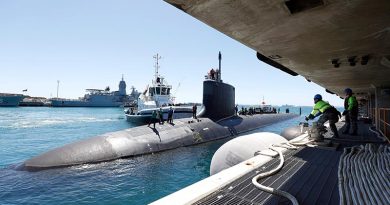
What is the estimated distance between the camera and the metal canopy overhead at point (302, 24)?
12.8 feet

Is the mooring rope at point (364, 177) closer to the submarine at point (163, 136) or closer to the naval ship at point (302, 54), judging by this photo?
the naval ship at point (302, 54)

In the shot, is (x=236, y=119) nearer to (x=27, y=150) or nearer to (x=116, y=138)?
(x=116, y=138)

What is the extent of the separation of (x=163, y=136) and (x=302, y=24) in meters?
17.2

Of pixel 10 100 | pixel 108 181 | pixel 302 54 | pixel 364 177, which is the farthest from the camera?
pixel 10 100

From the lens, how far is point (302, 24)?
15.6 feet

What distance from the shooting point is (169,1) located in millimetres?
3770

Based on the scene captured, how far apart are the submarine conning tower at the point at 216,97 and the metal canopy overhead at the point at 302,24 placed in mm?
19810

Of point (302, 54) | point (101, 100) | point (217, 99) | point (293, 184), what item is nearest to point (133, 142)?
point (217, 99)

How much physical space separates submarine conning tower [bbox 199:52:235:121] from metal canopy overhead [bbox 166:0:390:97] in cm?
1981

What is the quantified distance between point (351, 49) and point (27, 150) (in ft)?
87.9

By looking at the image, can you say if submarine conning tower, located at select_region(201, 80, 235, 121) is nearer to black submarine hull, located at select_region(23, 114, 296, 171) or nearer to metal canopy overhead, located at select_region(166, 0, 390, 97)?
black submarine hull, located at select_region(23, 114, 296, 171)

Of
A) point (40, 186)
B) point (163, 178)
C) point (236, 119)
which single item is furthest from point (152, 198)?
point (236, 119)

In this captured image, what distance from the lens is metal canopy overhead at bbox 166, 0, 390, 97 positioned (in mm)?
3893

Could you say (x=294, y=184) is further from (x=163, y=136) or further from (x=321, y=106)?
(x=163, y=136)
